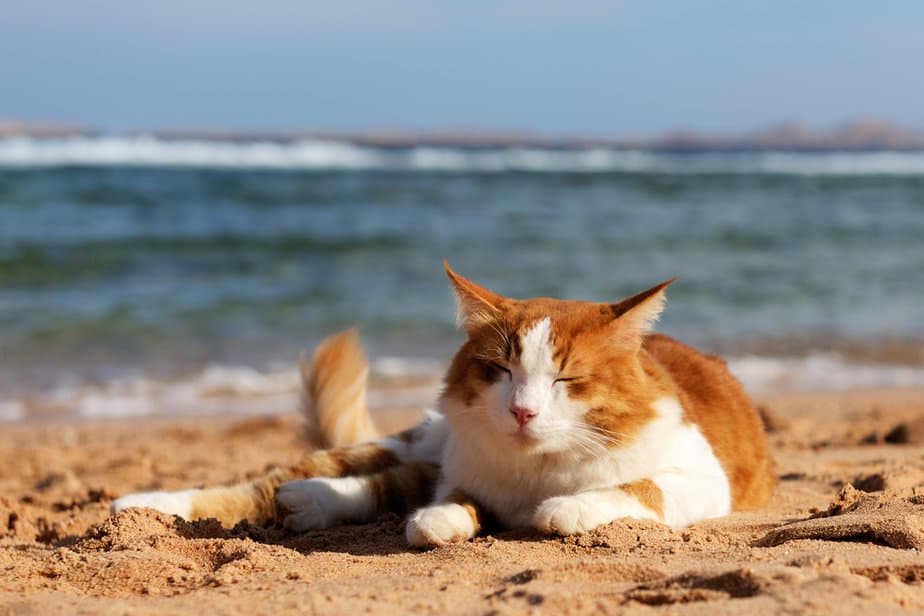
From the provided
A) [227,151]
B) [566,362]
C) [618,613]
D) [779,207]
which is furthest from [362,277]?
[227,151]

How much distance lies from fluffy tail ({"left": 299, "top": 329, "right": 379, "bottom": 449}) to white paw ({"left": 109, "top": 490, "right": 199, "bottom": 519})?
2.50 feet

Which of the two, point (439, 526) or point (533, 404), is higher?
point (533, 404)

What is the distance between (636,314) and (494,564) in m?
0.87

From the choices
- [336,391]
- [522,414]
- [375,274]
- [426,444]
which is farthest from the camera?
[375,274]

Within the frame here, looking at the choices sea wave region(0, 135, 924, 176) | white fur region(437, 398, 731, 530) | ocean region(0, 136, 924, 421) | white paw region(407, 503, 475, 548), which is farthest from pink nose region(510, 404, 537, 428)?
sea wave region(0, 135, 924, 176)

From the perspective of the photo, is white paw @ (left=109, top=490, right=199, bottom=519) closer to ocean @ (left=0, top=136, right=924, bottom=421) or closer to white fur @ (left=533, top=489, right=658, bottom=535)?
white fur @ (left=533, top=489, right=658, bottom=535)

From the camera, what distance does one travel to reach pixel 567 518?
2.88 meters

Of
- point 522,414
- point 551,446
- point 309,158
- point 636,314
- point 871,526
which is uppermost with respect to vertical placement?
point 309,158

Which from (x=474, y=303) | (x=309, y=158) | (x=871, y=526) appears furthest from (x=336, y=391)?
(x=309, y=158)

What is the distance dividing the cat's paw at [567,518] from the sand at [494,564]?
45 millimetres

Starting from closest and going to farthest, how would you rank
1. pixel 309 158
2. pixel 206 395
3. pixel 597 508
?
1. pixel 597 508
2. pixel 206 395
3. pixel 309 158

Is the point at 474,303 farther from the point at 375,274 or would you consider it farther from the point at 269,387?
the point at 375,274

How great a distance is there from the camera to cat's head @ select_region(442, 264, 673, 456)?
2.87 metres

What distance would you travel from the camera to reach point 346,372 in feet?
13.6
